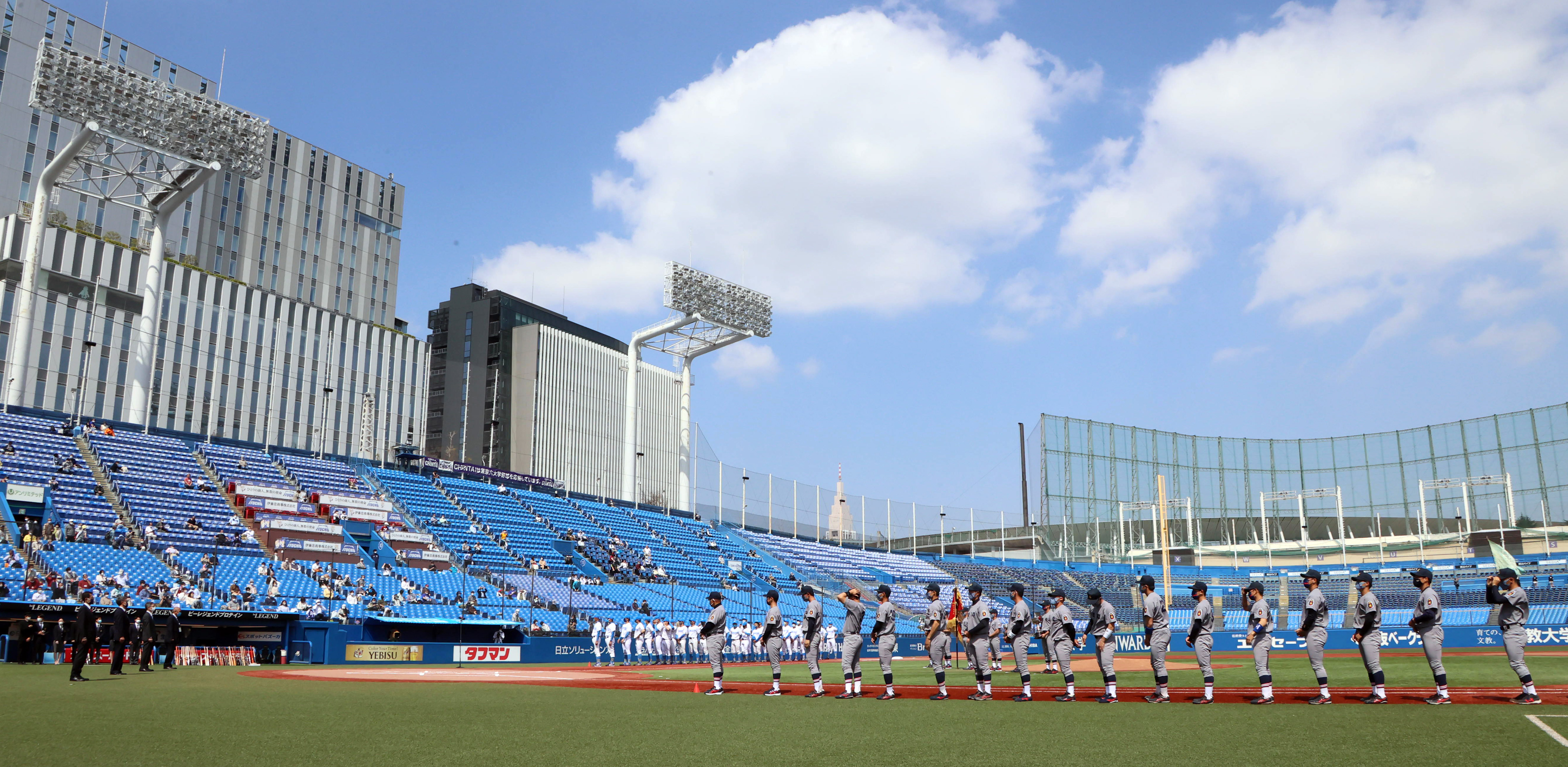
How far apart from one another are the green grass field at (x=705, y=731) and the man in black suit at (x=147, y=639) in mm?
6714

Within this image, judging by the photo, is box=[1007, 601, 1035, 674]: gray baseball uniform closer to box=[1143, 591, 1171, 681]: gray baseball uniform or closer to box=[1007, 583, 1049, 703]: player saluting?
box=[1007, 583, 1049, 703]: player saluting

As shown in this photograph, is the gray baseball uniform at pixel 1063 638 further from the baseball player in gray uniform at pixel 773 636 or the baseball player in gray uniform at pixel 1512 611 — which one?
the baseball player in gray uniform at pixel 1512 611

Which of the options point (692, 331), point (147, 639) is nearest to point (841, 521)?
point (692, 331)

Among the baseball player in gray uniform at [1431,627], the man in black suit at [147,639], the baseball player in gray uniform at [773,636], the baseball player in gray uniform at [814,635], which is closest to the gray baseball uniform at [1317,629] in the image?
the baseball player in gray uniform at [1431,627]

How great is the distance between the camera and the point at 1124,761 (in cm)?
777

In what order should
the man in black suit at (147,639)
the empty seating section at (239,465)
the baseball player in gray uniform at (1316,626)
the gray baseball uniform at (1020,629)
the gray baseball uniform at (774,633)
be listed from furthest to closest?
the empty seating section at (239,465)
the man in black suit at (147,639)
the gray baseball uniform at (774,633)
the gray baseball uniform at (1020,629)
the baseball player in gray uniform at (1316,626)

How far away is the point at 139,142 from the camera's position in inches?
1681

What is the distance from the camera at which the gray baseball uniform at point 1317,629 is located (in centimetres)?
1392

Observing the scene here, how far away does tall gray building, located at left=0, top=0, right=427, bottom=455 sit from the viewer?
6956cm

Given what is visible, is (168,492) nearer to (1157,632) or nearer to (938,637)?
(938,637)

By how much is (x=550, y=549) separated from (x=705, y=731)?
128 feet

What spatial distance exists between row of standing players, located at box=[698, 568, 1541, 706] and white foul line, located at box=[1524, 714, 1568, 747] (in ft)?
7.55

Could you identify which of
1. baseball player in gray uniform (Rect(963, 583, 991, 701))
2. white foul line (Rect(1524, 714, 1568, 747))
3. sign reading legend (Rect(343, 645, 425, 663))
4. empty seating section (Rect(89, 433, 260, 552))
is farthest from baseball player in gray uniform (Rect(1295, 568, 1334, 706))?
empty seating section (Rect(89, 433, 260, 552))

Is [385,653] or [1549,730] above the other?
[1549,730]
